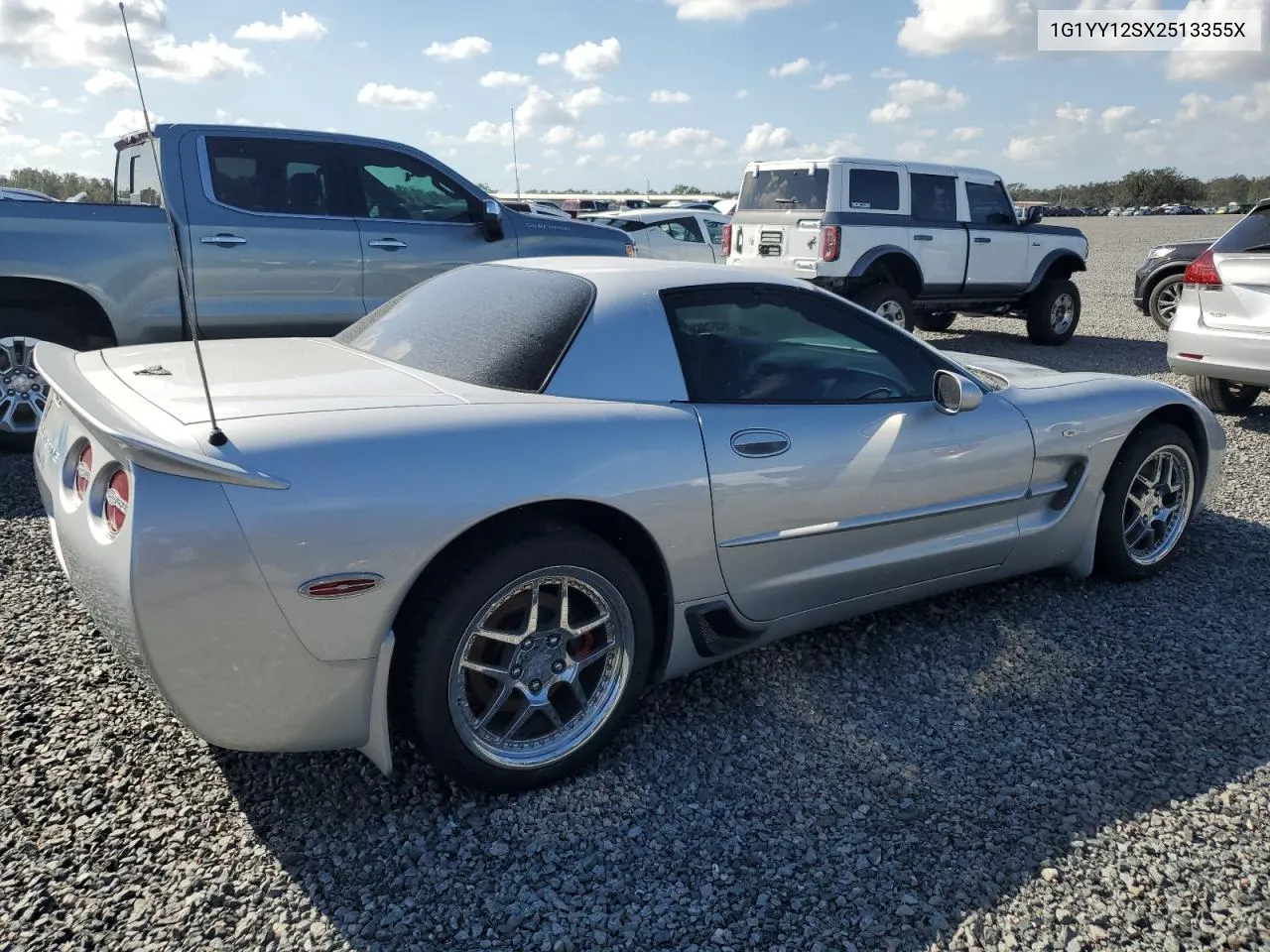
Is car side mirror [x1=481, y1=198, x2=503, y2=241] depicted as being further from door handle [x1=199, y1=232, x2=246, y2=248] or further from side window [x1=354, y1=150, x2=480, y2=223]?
door handle [x1=199, y1=232, x2=246, y2=248]

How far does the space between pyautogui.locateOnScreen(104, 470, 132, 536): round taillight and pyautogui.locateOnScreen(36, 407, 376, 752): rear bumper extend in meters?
0.04

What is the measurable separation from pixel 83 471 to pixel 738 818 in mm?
1884

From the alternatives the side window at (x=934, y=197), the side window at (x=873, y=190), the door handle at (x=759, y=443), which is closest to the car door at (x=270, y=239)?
the door handle at (x=759, y=443)

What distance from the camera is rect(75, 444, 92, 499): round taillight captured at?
7.88 feet

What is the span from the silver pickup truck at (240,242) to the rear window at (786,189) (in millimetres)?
3116

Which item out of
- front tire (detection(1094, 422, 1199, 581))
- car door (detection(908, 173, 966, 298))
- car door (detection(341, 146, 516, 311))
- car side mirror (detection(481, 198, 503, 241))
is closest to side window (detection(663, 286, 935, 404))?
front tire (detection(1094, 422, 1199, 581))

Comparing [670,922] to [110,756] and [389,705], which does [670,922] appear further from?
[110,756]

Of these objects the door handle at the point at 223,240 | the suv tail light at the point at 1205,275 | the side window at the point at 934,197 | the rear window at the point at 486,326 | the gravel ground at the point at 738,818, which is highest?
the side window at the point at 934,197

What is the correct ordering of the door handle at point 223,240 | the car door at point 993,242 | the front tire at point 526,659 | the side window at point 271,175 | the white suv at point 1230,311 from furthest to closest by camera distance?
the car door at point 993,242
the white suv at point 1230,311
the side window at point 271,175
the door handle at point 223,240
the front tire at point 526,659

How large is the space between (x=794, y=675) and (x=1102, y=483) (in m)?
1.58

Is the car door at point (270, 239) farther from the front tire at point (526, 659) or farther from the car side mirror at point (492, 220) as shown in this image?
the front tire at point (526, 659)

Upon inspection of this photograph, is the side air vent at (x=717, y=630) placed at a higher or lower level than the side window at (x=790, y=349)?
lower

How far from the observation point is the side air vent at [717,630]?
2.85 m

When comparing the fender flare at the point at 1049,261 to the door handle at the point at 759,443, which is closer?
the door handle at the point at 759,443
